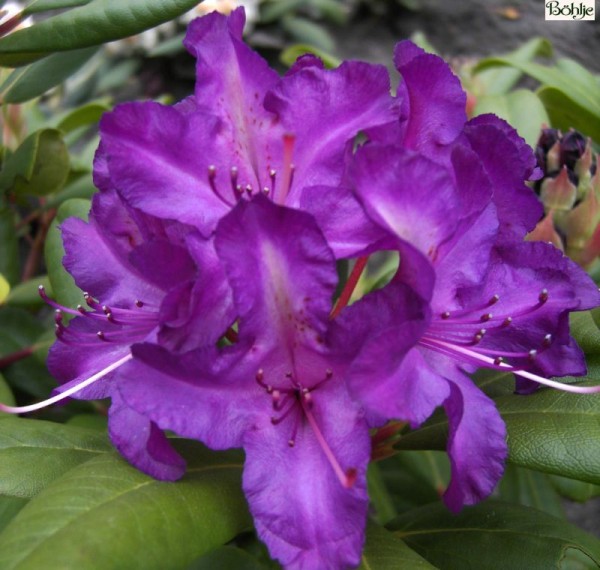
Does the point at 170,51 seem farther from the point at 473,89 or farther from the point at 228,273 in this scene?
the point at 228,273

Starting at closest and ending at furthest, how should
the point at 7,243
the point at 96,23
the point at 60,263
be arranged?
the point at 96,23 < the point at 60,263 < the point at 7,243

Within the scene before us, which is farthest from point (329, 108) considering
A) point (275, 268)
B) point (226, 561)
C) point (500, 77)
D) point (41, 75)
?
point (500, 77)

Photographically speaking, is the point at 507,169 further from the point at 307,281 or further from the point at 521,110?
the point at 521,110

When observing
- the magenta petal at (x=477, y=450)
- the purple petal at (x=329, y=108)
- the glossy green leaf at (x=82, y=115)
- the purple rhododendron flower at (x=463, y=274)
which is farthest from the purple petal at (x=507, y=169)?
the glossy green leaf at (x=82, y=115)

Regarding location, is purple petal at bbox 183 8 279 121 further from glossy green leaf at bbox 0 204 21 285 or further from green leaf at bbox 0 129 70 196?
glossy green leaf at bbox 0 204 21 285

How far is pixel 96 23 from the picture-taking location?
40.1 inches

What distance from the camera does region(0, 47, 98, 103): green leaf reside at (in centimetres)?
124

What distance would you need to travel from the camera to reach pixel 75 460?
90cm

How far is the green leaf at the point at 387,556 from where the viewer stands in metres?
0.82

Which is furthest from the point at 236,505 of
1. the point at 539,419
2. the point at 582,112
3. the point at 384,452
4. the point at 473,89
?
the point at 473,89

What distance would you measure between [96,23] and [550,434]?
77cm

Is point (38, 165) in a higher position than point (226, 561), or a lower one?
higher

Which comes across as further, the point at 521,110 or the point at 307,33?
the point at 307,33

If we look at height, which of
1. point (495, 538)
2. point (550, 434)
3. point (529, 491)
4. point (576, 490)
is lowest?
point (529, 491)
